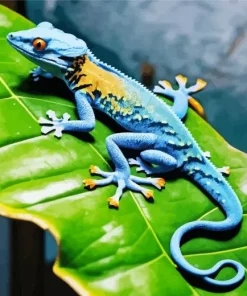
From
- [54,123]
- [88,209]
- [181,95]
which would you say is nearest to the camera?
[88,209]

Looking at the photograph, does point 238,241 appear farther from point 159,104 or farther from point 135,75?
point 135,75

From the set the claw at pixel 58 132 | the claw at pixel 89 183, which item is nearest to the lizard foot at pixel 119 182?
the claw at pixel 89 183

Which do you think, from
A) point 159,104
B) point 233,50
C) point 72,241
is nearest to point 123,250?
point 72,241

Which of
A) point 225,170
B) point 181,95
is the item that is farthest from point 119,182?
point 181,95

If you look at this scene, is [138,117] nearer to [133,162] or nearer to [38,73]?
[133,162]

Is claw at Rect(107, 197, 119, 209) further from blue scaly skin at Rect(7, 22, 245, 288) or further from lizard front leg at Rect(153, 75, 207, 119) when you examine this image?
lizard front leg at Rect(153, 75, 207, 119)

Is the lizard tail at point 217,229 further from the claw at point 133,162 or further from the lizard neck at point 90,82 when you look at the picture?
the lizard neck at point 90,82
